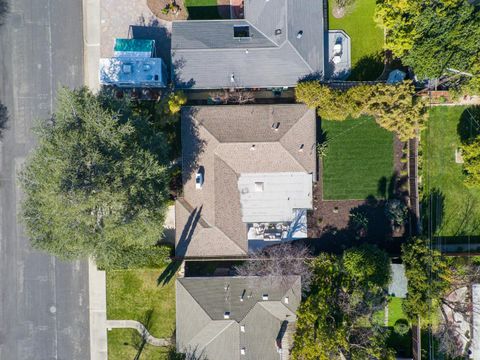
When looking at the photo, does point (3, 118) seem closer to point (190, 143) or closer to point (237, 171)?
point (190, 143)

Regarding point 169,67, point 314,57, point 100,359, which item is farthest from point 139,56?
point 100,359

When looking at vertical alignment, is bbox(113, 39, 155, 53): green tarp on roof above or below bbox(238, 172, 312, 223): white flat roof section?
above

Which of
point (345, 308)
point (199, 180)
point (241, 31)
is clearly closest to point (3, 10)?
point (241, 31)

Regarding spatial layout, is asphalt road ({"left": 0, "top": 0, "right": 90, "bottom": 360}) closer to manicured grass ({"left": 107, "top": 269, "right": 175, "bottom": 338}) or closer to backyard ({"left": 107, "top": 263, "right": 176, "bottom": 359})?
backyard ({"left": 107, "top": 263, "right": 176, "bottom": 359})

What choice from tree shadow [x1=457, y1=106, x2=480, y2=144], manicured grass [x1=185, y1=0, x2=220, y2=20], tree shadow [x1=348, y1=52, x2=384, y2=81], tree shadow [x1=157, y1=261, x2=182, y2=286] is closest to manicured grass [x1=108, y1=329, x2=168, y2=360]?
tree shadow [x1=157, y1=261, x2=182, y2=286]

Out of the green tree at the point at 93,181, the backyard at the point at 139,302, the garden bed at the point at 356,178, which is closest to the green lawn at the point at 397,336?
the garden bed at the point at 356,178

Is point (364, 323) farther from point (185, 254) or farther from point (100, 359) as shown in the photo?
point (100, 359)
